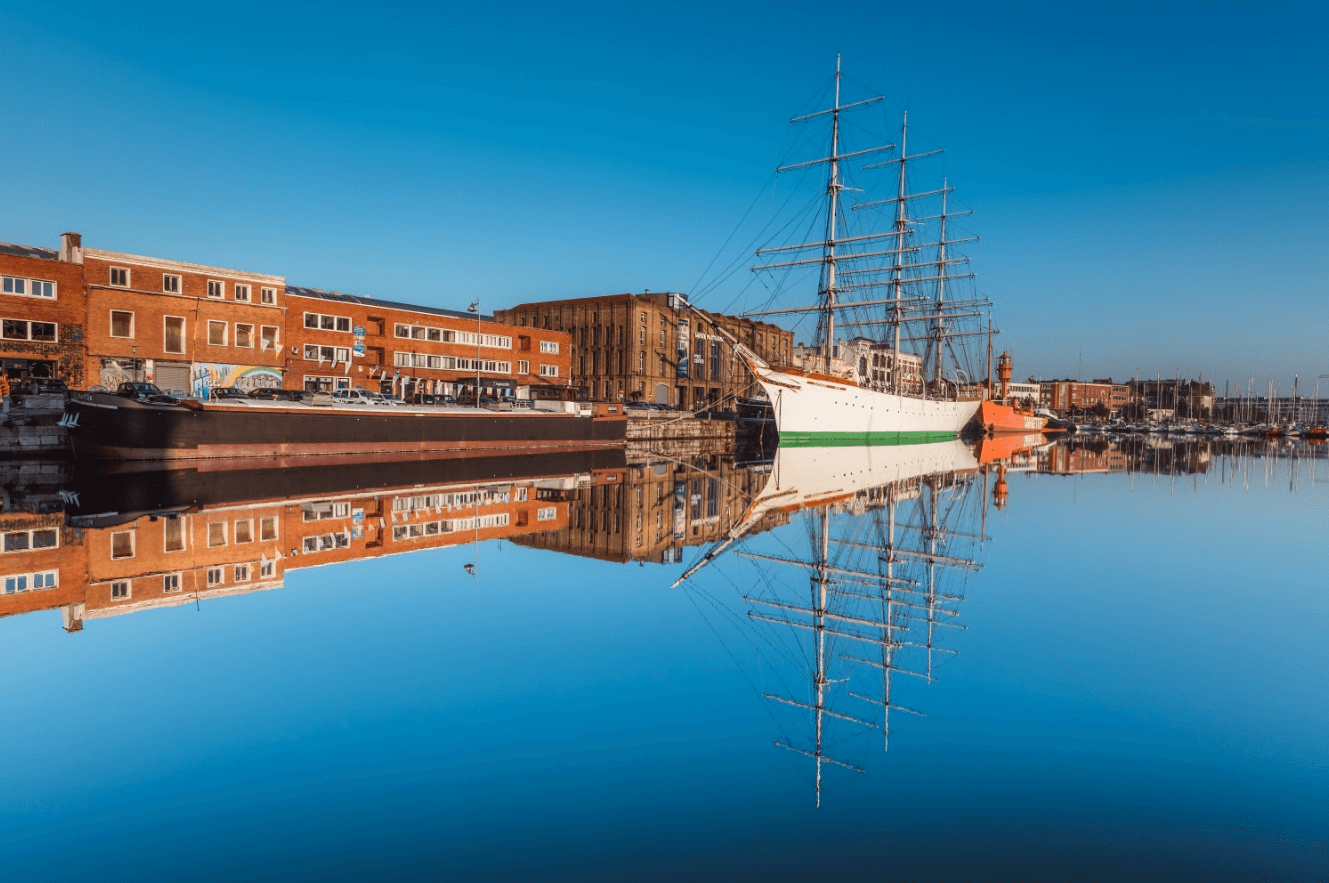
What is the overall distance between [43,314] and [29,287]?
4.50 feet

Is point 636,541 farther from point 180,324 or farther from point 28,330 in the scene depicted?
point 28,330

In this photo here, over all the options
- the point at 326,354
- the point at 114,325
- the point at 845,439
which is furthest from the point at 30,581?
the point at 845,439

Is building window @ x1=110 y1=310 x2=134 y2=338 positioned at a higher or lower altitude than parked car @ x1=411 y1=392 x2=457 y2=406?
higher

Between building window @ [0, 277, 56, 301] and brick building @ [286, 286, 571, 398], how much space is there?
12.5 meters

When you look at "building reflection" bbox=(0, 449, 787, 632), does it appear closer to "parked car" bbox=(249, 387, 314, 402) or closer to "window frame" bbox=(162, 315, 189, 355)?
"parked car" bbox=(249, 387, 314, 402)

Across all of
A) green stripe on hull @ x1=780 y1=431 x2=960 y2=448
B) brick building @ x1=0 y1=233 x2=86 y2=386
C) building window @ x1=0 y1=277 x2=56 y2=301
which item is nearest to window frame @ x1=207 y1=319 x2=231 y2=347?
brick building @ x1=0 y1=233 x2=86 y2=386

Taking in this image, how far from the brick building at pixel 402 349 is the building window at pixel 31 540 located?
Answer: 34350 millimetres

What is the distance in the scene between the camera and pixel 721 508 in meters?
24.4

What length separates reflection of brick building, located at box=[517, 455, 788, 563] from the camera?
57.5 ft

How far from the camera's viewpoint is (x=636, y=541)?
18.2 meters

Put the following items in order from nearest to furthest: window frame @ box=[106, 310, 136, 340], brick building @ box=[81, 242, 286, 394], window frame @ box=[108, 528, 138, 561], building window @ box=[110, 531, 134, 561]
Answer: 1. window frame @ box=[108, 528, 138, 561]
2. building window @ box=[110, 531, 134, 561]
3. brick building @ box=[81, 242, 286, 394]
4. window frame @ box=[106, 310, 136, 340]

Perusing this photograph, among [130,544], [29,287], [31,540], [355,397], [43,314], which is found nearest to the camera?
[130,544]

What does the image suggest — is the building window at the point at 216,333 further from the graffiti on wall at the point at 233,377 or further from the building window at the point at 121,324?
the building window at the point at 121,324

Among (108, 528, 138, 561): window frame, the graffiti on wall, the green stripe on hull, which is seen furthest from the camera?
the green stripe on hull
